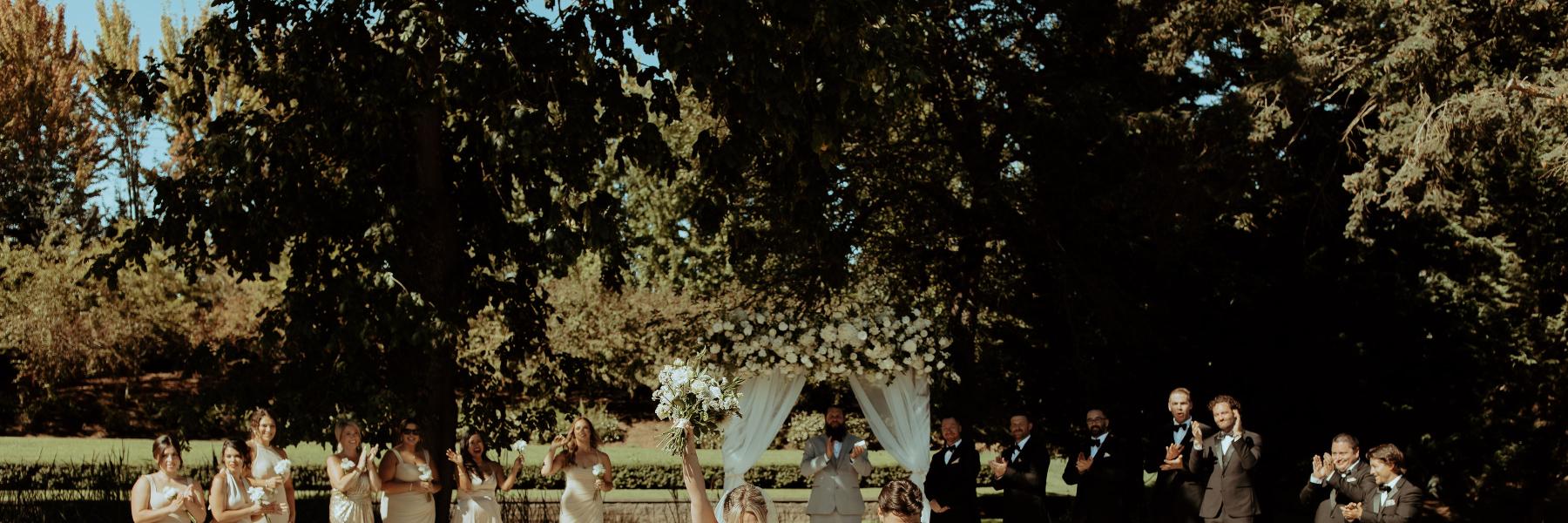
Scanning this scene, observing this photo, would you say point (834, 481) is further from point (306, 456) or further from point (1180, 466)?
point (306, 456)

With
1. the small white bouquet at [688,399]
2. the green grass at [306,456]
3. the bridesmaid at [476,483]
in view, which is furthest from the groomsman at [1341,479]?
the green grass at [306,456]

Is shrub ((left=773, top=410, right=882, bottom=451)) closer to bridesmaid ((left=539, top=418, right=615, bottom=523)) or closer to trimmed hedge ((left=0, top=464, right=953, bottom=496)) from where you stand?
trimmed hedge ((left=0, top=464, right=953, bottom=496))

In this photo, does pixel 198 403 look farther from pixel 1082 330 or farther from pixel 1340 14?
pixel 1340 14

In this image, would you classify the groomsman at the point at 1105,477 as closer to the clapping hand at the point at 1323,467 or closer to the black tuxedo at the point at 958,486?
the black tuxedo at the point at 958,486

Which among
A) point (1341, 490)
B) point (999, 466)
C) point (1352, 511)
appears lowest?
point (1352, 511)

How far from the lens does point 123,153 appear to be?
1515 inches

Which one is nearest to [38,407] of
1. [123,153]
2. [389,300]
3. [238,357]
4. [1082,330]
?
[123,153]

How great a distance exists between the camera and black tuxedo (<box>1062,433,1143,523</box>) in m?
10.0

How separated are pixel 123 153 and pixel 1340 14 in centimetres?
3693

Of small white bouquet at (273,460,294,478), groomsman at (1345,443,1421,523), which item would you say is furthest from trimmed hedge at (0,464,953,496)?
groomsman at (1345,443,1421,523)

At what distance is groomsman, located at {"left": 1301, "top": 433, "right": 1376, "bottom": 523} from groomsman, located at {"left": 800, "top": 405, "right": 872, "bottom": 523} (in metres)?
3.60

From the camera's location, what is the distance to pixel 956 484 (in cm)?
1044

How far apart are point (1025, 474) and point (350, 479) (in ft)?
17.5

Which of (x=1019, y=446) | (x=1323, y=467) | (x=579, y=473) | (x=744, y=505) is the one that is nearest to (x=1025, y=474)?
(x=1019, y=446)
